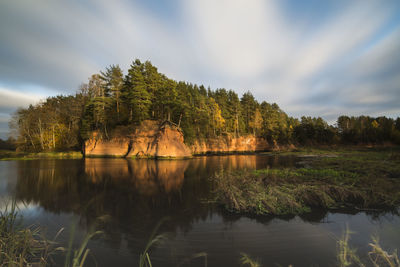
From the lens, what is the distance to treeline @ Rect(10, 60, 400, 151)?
37.1m

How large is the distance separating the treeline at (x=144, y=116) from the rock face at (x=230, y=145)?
6.90 feet

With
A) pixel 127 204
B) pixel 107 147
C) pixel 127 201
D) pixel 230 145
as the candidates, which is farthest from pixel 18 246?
pixel 230 145

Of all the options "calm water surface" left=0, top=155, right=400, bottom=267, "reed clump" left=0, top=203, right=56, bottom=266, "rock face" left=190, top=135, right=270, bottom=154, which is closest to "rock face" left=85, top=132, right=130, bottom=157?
"rock face" left=190, top=135, right=270, bottom=154

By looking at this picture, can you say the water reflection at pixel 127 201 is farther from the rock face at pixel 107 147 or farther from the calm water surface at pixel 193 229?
the rock face at pixel 107 147

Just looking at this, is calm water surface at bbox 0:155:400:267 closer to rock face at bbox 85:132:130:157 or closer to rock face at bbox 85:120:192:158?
rock face at bbox 85:120:192:158

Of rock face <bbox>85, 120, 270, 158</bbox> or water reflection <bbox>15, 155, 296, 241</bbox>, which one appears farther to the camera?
rock face <bbox>85, 120, 270, 158</bbox>

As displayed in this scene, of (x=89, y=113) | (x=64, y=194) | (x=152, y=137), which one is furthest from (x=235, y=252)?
(x=89, y=113)

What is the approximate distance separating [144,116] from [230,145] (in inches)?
1342

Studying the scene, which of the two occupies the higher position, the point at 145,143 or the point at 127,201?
the point at 145,143

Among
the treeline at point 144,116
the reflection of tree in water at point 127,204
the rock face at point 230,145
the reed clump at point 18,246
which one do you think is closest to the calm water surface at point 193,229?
the reflection of tree in water at point 127,204

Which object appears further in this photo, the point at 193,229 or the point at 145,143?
the point at 145,143

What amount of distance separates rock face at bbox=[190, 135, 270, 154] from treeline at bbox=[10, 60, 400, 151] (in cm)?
210

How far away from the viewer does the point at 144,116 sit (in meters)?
36.0

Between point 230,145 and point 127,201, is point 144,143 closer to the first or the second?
point 127,201
